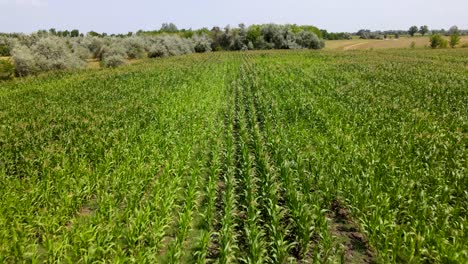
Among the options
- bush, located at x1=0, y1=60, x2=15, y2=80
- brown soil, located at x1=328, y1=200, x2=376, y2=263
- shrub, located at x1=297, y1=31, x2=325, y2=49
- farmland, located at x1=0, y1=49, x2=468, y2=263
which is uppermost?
shrub, located at x1=297, y1=31, x2=325, y2=49

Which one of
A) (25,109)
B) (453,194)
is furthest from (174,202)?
(25,109)

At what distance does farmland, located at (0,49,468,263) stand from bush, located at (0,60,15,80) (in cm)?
2521

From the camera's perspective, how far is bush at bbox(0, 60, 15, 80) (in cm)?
4119

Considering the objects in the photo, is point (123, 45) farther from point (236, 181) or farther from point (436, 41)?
point (436, 41)

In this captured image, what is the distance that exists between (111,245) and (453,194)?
8546 millimetres

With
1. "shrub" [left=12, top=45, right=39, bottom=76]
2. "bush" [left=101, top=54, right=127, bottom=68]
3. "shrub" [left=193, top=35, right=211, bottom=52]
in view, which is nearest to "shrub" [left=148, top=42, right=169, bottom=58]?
"shrub" [left=193, top=35, right=211, bottom=52]

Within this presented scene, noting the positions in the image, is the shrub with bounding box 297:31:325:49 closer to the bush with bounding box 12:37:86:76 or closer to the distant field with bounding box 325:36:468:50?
the distant field with bounding box 325:36:468:50

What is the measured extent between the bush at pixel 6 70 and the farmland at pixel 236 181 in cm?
2521

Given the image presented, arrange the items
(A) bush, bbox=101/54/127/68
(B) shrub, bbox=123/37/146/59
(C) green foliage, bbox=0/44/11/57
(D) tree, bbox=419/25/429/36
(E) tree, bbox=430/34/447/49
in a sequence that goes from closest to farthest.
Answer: (A) bush, bbox=101/54/127/68 → (B) shrub, bbox=123/37/146/59 → (C) green foliage, bbox=0/44/11/57 → (E) tree, bbox=430/34/447/49 → (D) tree, bbox=419/25/429/36

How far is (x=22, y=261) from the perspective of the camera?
6.69 meters

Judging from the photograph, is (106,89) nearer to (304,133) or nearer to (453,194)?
(304,133)

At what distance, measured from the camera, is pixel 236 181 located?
10492mm

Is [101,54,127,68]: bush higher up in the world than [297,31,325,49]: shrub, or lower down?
lower down

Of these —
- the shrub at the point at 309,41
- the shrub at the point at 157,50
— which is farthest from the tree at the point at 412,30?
the shrub at the point at 157,50
